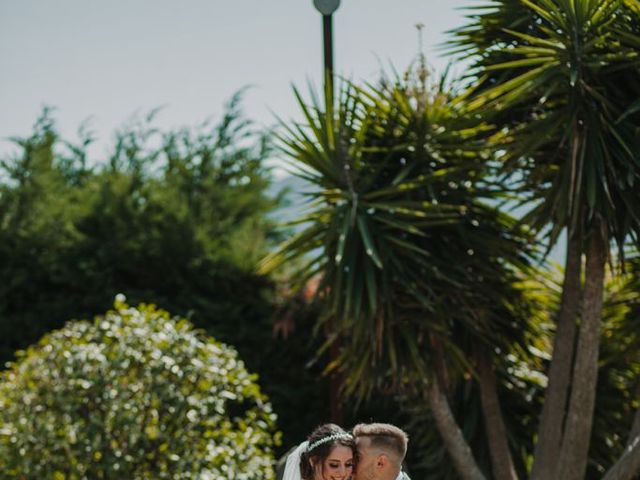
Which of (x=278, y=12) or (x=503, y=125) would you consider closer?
(x=503, y=125)

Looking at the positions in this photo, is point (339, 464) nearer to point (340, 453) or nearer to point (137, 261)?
point (340, 453)

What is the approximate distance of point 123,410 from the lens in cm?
685

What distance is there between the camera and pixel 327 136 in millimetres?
7789

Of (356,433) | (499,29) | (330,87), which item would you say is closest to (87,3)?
(330,87)

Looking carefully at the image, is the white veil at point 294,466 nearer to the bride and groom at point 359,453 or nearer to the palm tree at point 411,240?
the bride and groom at point 359,453

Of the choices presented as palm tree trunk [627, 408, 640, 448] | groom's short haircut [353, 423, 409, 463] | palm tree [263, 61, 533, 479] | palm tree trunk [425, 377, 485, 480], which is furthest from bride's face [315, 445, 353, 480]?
palm tree trunk [425, 377, 485, 480]

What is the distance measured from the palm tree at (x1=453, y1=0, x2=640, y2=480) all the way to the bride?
9.26ft

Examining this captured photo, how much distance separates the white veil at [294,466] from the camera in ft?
16.1

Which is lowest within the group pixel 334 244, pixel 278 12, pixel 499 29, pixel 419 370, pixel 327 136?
pixel 419 370

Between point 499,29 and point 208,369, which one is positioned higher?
point 499,29

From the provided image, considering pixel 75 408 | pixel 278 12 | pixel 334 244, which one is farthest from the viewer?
pixel 278 12

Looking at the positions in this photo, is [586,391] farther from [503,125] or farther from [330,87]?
[330,87]

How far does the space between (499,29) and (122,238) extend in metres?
4.30

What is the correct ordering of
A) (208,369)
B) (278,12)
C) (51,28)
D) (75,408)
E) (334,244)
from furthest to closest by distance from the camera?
1. (51,28)
2. (278,12)
3. (334,244)
4. (208,369)
5. (75,408)
